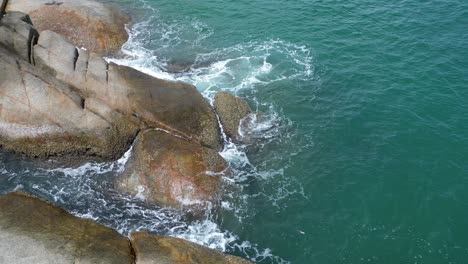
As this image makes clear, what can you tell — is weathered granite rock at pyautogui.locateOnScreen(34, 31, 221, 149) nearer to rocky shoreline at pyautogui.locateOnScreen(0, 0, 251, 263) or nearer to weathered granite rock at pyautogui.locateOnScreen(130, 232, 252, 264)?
rocky shoreline at pyautogui.locateOnScreen(0, 0, 251, 263)

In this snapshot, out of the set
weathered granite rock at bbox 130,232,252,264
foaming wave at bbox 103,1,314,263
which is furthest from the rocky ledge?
foaming wave at bbox 103,1,314,263

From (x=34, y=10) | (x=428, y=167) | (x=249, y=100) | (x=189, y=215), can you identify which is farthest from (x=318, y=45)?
(x=34, y=10)

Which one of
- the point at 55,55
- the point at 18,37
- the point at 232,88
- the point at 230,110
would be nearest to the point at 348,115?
the point at 230,110

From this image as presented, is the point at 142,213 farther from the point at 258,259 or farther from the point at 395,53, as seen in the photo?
the point at 395,53

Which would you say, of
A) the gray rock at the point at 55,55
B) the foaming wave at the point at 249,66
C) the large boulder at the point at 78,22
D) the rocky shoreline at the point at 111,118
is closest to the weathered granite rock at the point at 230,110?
the rocky shoreline at the point at 111,118

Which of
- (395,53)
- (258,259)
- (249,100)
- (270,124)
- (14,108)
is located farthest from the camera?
(395,53)

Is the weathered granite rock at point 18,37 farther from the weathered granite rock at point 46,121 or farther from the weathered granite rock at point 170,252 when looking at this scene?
the weathered granite rock at point 170,252
